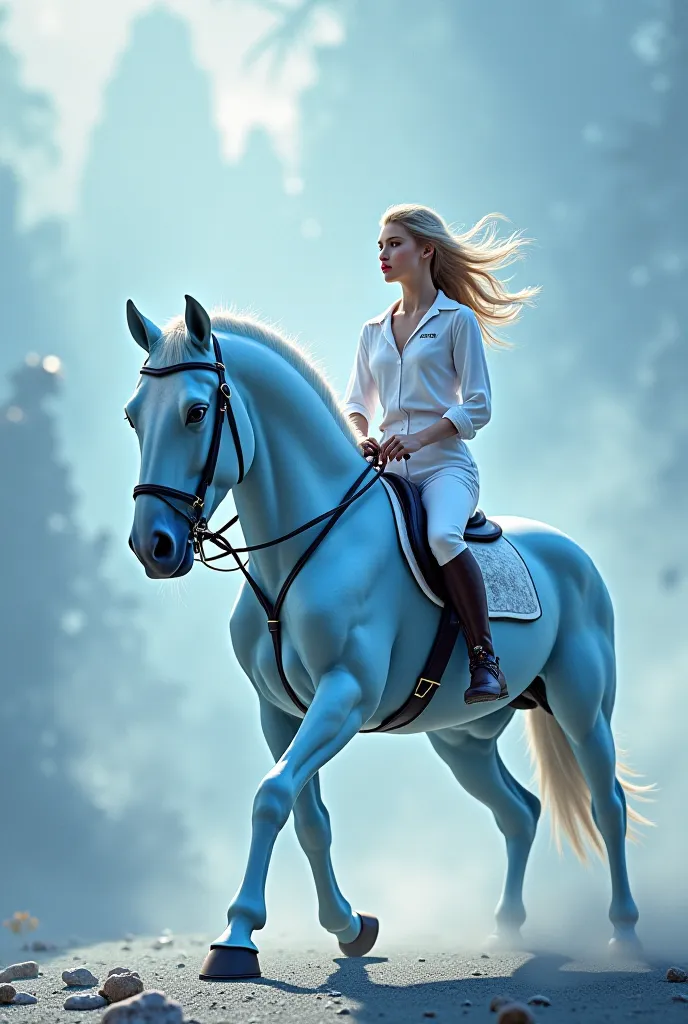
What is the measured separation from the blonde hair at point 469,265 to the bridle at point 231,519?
53.7 inches

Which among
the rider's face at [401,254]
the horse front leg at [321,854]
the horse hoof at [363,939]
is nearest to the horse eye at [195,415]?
the horse front leg at [321,854]

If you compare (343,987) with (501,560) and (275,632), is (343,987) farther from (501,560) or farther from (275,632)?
(501,560)

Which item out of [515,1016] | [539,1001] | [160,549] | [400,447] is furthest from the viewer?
[400,447]

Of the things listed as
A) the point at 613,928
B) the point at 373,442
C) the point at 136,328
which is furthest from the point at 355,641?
the point at 613,928

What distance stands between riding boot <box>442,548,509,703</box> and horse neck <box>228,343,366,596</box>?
0.65m

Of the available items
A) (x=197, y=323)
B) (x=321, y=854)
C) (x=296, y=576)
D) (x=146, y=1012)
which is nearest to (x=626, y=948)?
(x=321, y=854)

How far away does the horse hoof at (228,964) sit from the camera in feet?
12.8

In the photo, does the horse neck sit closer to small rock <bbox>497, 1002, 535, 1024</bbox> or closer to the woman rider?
the woman rider

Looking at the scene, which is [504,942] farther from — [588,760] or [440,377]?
[440,377]

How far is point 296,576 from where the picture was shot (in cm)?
465

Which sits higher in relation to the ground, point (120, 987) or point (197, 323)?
point (197, 323)

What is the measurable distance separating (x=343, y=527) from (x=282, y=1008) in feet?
6.58

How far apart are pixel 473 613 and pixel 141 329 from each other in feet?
6.38

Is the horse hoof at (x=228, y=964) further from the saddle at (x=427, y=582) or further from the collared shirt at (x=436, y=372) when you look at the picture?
the collared shirt at (x=436, y=372)
